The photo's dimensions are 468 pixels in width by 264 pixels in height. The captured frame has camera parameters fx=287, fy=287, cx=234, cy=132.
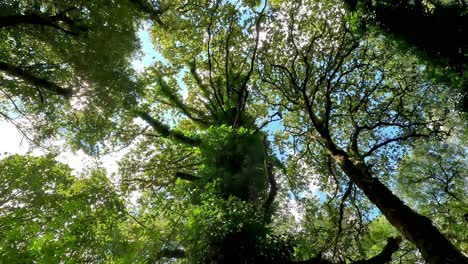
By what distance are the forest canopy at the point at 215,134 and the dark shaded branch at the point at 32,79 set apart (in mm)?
38

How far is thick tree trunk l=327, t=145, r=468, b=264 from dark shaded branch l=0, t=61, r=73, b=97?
27.5 ft

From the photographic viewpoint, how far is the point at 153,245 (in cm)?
449

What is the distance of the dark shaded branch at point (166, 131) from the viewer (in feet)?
35.6

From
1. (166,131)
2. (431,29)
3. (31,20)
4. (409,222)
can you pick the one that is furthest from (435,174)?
(31,20)

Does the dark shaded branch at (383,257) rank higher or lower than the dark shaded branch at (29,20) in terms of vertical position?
lower

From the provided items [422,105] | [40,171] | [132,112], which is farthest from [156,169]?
[422,105]

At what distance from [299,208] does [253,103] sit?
6.19 meters

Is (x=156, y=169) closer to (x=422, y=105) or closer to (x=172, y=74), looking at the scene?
(x=172, y=74)

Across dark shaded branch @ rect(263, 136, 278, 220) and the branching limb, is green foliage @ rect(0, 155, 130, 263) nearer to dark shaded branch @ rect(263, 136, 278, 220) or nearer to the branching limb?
dark shaded branch @ rect(263, 136, 278, 220)

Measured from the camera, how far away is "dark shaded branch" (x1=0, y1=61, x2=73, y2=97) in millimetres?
7501

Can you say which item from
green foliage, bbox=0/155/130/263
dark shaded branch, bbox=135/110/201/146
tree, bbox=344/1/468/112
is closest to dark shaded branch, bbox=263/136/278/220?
green foliage, bbox=0/155/130/263

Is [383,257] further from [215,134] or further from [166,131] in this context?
[166,131]

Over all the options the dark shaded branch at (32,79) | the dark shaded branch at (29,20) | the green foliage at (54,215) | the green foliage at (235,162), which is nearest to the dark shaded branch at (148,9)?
the dark shaded branch at (29,20)

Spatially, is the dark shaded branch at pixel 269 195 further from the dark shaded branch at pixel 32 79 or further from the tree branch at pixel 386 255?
the dark shaded branch at pixel 32 79
